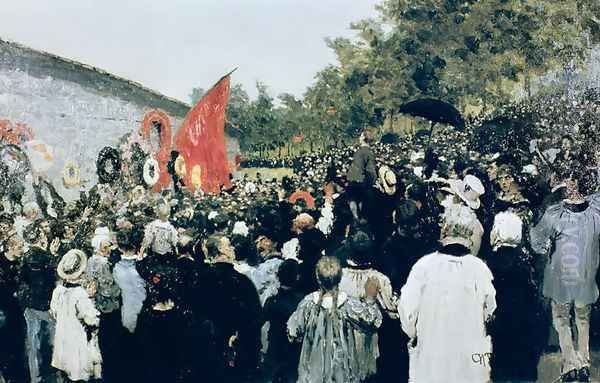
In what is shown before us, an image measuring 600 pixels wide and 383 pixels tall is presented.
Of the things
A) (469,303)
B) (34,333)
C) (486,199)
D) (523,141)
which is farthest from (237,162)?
(469,303)

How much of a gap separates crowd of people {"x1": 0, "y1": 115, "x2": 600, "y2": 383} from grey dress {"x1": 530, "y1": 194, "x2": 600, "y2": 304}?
0.01 metres

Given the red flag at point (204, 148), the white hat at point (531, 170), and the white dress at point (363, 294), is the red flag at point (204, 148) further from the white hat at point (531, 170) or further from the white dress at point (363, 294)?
the white dress at point (363, 294)

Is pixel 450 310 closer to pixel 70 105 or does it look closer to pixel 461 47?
pixel 461 47

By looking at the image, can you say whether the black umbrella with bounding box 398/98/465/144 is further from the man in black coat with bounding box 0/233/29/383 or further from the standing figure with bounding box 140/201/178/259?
the man in black coat with bounding box 0/233/29/383

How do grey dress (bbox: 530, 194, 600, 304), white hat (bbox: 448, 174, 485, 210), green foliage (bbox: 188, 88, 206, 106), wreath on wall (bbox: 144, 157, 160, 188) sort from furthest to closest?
wreath on wall (bbox: 144, 157, 160, 188)
green foliage (bbox: 188, 88, 206, 106)
white hat (bbox: 448, 174, 485, 210)
grey dress (bbox: 530, 194, 600, 304)

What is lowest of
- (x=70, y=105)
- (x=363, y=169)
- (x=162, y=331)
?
(x=162, y=331)

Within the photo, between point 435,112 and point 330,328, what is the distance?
20.6 ft

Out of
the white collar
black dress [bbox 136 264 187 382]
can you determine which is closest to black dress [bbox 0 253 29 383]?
black dress [bbox 136 264 187 382]

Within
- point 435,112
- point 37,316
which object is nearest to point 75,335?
point 37,316

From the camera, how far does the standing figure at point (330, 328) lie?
496cm

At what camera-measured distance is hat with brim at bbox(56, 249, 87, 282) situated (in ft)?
19.2

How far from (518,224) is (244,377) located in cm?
302

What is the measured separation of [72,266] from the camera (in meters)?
5.90

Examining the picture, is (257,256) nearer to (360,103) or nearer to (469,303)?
(469,303)
